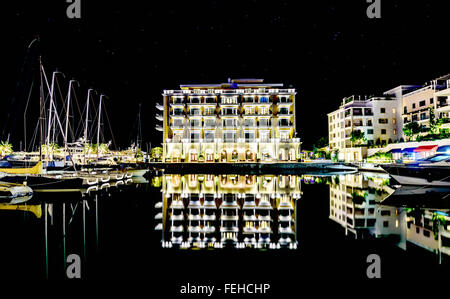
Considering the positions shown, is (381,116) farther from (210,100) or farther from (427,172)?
(427,172)

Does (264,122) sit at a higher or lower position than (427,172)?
higher

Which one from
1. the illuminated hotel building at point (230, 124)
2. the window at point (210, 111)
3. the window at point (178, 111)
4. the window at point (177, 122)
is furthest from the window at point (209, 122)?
the window at point (178, 111)

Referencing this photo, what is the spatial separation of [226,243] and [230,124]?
5256 cm

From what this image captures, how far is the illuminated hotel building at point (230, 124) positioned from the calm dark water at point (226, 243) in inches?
1745

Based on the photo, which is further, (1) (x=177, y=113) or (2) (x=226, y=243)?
(1) (x=177, y=113)

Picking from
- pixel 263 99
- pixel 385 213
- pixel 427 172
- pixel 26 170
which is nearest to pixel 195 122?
pixel 263 99

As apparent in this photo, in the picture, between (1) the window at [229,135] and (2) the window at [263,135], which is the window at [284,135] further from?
(1) the window at [229,135]

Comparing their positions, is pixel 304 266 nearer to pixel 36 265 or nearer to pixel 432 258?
pixel 432 258

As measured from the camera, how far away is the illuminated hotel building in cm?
5912

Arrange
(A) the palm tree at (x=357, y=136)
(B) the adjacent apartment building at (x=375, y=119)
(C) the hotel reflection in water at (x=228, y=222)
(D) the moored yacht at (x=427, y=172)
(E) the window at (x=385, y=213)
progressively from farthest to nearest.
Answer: (B) the adjacent apartment building at (x=375, y=119) < (A) the palm tree at (x=357, y=136) < (D) the moored yacht at (x=427, y=172) < (E) the window at (x=385, y=213) < (C) the hotel reflection in water at (x=228, y=222)

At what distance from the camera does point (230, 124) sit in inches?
2387

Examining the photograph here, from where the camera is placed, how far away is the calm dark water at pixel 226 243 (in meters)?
6.70

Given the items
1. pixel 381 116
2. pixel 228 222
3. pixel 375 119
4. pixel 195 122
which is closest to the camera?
pixel 228 222

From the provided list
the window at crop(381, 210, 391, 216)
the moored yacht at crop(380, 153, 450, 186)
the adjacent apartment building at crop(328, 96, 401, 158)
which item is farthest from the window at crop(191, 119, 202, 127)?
the window at crop(381, 210, 391, 216)
